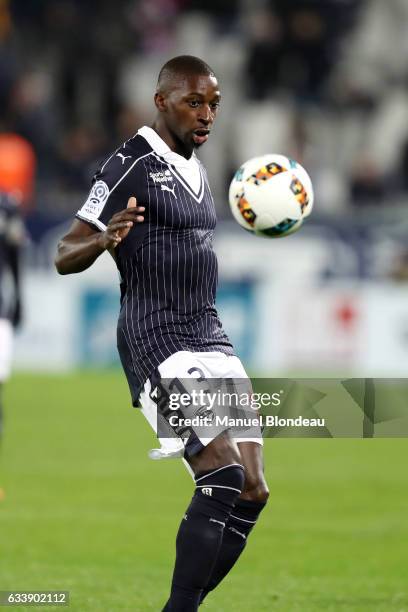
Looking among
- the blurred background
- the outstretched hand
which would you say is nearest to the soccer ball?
the outstretched hand

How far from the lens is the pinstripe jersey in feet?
17.2

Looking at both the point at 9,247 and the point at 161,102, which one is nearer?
the point at 161,102

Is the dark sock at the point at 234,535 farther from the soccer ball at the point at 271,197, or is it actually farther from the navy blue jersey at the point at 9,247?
the navy blue jersey at the point at 9,247

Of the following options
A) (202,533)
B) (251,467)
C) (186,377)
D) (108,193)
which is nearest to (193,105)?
(108,193)

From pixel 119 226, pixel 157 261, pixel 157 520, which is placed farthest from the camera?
pixel 157 520

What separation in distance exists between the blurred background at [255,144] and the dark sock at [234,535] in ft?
34.0

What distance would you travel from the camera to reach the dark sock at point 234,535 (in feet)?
17.8

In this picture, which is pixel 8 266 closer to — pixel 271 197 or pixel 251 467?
pixel 271 197

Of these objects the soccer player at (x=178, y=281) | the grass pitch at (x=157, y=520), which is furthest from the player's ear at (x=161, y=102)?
the grass pitch at (x=157, y=520)

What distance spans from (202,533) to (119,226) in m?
1.17

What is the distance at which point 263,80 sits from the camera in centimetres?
1947

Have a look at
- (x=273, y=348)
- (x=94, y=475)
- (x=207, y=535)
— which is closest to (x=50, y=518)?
(x=94, y=475)

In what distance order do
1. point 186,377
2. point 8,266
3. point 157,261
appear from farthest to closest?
point 8,266
point 157,261
point 186,377

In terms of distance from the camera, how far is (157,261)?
208 inches
